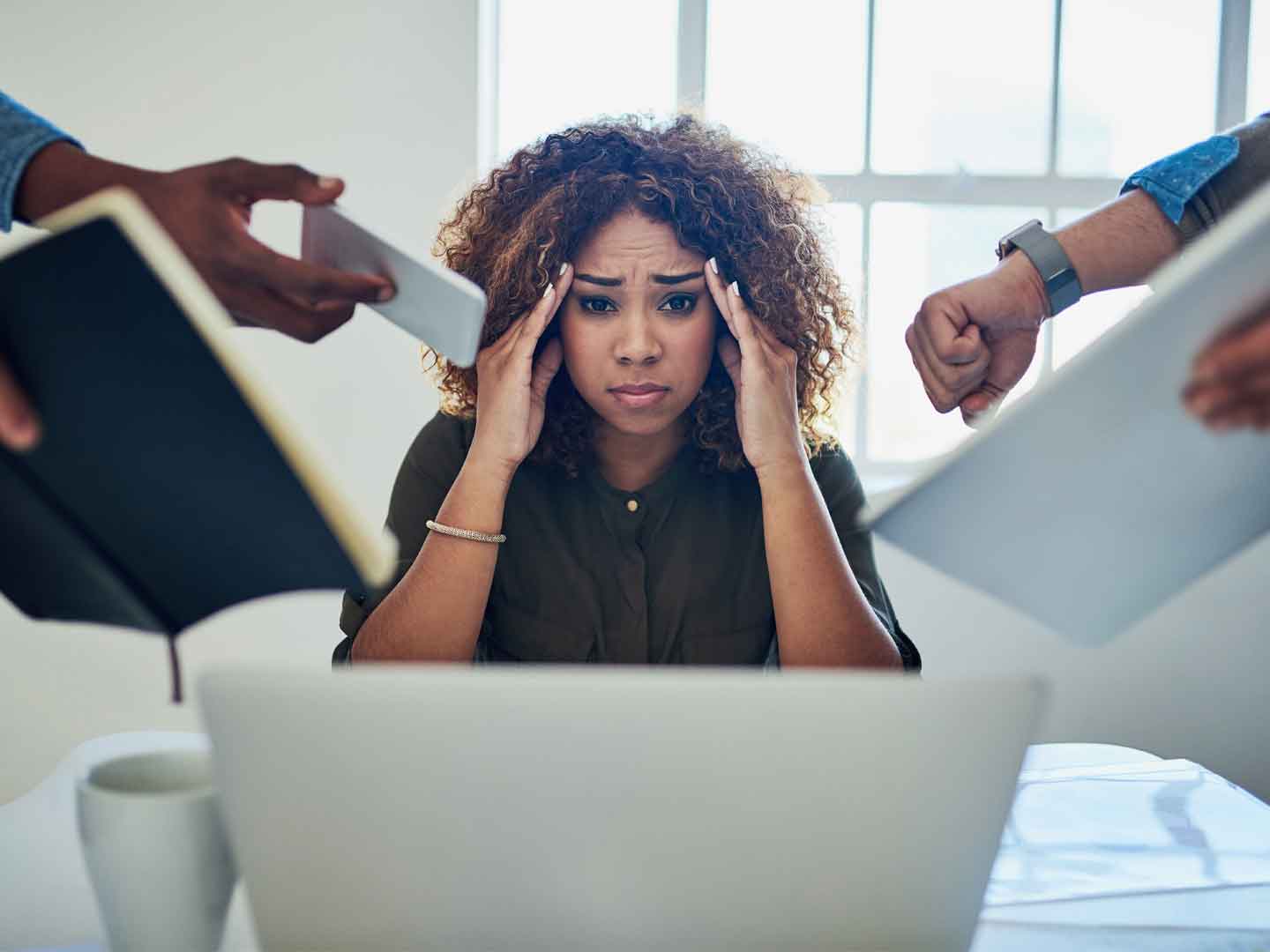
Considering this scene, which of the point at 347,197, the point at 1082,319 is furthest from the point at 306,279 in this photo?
the point at 1082,319

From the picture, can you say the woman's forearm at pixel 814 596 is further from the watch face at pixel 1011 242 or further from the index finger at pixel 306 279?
the index finger at pixel 306 279

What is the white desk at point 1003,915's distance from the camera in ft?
2.37

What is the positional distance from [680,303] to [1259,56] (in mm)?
2165

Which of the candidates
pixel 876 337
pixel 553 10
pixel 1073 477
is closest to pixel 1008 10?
pixel 876 337

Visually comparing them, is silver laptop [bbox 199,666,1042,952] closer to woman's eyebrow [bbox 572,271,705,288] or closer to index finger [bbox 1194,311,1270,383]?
index finger [bbox 1194,311,1270,383]

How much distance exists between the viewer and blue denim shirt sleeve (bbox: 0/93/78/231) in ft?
2.89

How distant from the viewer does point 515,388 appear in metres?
1.45

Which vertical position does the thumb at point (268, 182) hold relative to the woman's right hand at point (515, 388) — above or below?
above

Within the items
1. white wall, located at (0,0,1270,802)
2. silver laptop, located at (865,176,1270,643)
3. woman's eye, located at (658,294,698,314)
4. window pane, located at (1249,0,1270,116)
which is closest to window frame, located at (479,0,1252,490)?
window pane, located at (1249,0,1270,116)

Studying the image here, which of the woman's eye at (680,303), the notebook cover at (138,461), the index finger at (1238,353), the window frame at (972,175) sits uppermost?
the window frame at (972,175)

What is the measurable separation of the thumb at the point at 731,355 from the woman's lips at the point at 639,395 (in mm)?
109

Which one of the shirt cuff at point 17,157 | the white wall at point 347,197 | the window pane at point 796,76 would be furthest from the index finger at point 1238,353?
the window pane at point 796,76

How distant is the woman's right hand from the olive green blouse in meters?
0.12

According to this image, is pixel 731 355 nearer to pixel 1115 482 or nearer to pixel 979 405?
pixel 979 405
